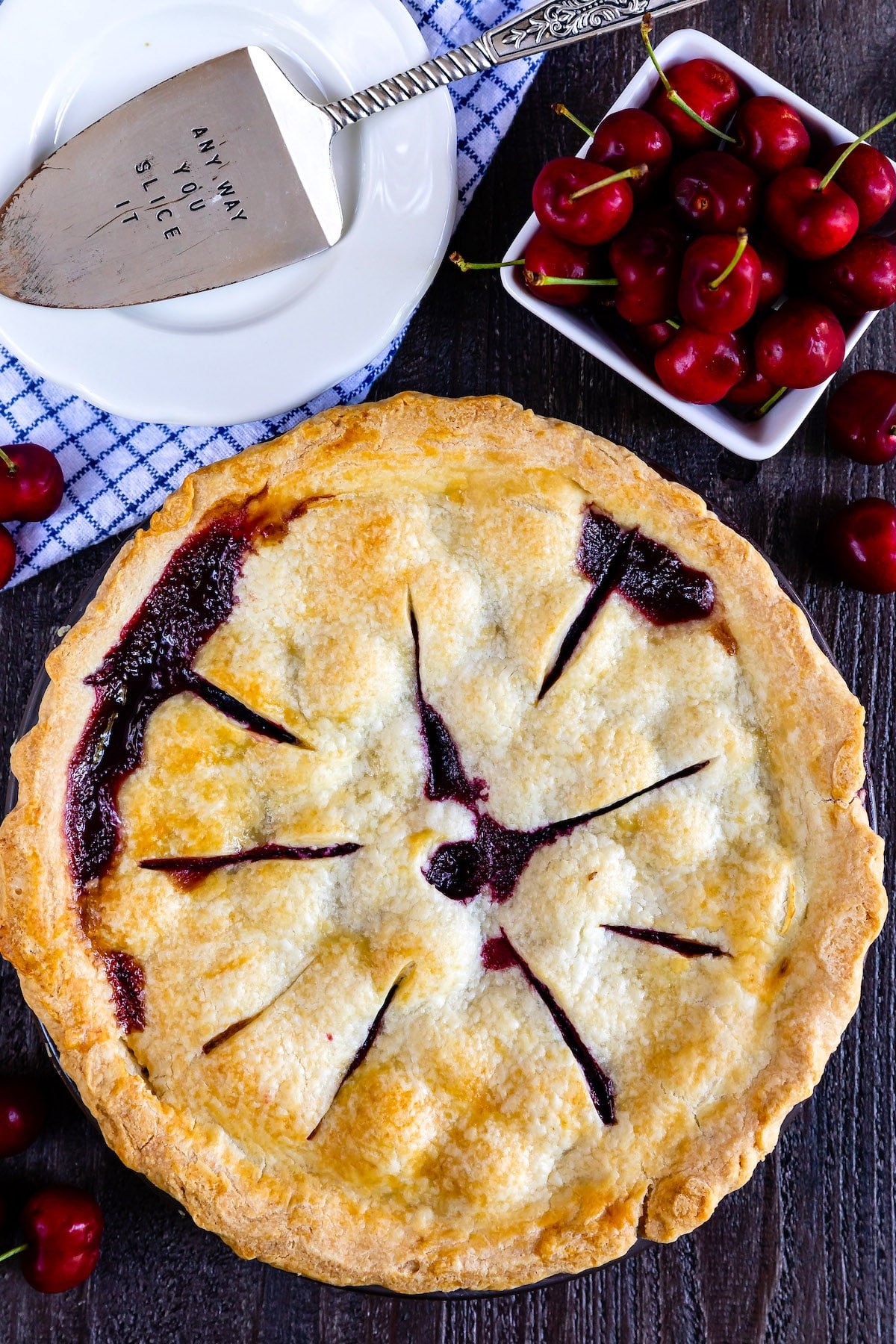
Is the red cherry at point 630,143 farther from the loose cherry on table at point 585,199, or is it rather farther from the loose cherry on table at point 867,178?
the loose cherry on table at point 867,178

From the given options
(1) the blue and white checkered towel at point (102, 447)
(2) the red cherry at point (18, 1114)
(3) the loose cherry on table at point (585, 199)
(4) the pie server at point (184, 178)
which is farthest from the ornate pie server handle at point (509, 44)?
(2) the red cherry at point (18, 1114)

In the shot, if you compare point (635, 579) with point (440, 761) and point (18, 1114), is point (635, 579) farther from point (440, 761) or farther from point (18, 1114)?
point (18, 1114)

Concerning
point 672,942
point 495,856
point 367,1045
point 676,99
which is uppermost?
point 676,99

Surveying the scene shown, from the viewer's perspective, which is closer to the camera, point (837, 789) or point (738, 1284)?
point (837, 789)

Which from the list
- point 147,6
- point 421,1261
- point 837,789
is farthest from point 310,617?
point 147,6

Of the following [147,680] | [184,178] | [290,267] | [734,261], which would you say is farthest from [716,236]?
[147,680]

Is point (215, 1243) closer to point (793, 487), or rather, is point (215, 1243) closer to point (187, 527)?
point (187, 527)

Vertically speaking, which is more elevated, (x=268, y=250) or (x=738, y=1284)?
(x=268, y=250)
